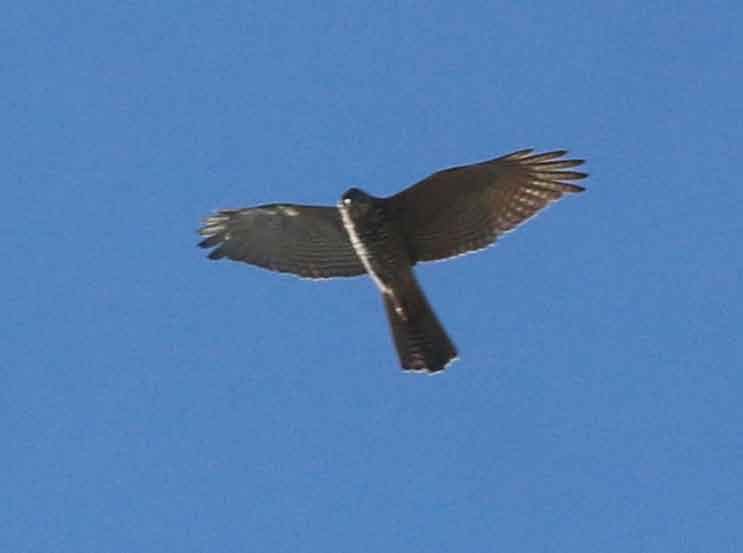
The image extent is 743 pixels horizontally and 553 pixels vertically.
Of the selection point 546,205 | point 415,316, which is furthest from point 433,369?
point 546,205

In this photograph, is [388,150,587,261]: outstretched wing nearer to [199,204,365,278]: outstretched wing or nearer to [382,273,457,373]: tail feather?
[382,273,457,373]: tail feather

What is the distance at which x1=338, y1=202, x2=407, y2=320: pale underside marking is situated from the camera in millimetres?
25797

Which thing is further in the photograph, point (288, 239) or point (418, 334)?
point (288, 239)

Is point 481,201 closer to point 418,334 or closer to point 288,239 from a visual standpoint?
point 418,334

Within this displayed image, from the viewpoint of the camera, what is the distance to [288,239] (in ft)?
88.5

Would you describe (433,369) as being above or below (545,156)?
below

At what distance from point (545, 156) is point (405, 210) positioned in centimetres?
169

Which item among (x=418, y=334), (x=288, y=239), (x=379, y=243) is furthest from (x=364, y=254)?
(x=288, y=239)

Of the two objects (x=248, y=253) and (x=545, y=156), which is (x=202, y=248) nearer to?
(x=248, y=253)

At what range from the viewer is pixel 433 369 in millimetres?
25875

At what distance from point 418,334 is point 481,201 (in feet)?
5.51

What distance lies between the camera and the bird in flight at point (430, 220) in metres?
25.9

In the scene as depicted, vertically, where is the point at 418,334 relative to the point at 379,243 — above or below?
below

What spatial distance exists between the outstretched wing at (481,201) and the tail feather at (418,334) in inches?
21.5
